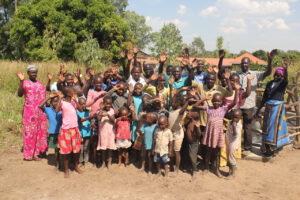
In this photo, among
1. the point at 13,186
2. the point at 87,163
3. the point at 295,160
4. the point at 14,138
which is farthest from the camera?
the point at 14,138

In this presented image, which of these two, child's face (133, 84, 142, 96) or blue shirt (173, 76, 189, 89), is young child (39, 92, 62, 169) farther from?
blue shirt (173, 76, 189, 89)

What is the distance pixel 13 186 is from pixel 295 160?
546cm

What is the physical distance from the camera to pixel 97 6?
1616 cm

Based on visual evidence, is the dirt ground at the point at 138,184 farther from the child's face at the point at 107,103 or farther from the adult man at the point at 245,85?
the child's face at the point at 107,103

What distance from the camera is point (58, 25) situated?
50.7 feet

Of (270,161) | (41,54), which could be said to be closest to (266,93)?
(270,161)

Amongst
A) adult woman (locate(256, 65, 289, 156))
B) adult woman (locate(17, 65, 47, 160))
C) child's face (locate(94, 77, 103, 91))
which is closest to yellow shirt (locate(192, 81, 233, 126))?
adult woman (locate(256, 65, 289, 156))

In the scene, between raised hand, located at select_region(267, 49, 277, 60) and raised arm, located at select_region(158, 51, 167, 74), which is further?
raised arm, located at select_region(158, 51, 167, 74)

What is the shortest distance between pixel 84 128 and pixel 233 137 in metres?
2.70

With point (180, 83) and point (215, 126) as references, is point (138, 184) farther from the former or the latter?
point (180, 83)

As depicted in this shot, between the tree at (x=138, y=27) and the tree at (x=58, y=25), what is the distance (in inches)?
842

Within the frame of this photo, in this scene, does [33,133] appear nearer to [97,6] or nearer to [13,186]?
[13,186]

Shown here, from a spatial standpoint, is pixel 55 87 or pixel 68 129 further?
pixel 55 87

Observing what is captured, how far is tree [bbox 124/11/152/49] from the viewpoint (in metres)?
39.1
